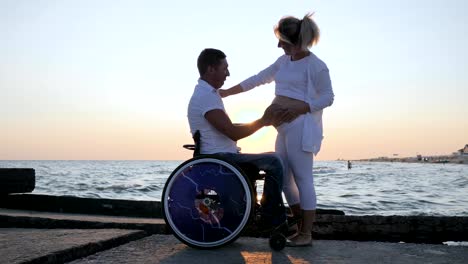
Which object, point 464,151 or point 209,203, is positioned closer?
point 209,203

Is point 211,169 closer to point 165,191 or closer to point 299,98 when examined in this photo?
point 165,191

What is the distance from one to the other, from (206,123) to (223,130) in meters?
0.18

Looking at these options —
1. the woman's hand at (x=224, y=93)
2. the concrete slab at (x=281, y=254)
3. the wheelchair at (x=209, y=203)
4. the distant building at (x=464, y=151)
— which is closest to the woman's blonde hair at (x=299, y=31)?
the woman's hand at (x=224, y=93)

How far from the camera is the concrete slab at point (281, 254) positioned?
125 inches

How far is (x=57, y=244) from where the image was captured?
329cm

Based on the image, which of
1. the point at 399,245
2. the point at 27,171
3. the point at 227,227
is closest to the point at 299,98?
the point at 227,227

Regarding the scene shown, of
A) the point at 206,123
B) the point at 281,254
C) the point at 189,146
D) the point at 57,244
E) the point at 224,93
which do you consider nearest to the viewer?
the point at 57,244

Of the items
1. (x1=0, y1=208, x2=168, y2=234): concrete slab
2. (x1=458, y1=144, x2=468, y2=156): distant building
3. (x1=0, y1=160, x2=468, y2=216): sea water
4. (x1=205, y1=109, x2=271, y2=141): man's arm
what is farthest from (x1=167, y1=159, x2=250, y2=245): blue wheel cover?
(x1=458, y1=144, x2=468, y2=156): distant building

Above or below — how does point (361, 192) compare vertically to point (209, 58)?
below

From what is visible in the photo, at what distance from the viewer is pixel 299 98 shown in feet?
12.3

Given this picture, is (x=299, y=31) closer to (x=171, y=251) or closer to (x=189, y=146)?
(x=189, y=146)

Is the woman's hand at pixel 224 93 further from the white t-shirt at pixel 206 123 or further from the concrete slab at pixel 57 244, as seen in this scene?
the concrete slab at pixel 57 244

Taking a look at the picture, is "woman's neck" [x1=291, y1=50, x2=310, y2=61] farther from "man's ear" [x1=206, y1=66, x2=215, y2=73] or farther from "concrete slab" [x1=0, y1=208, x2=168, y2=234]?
Result: "concrete slab" [x1=0, y1=208, x2=168, y2=234]

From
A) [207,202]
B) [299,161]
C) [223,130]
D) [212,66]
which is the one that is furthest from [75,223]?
[299,161]
